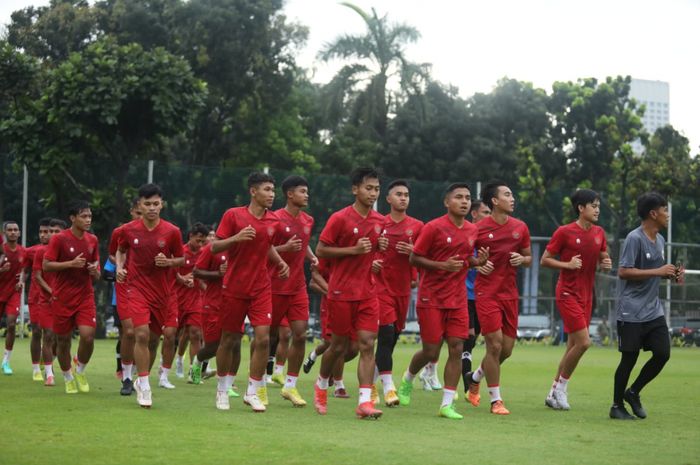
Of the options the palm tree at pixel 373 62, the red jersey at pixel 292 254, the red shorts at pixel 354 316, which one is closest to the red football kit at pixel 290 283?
the red jersey at pixel 292 254

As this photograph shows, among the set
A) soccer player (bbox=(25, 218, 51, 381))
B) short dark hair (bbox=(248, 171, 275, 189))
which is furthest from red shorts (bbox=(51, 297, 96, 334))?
short dark hair (bbox=(248, 171, 275, 189))

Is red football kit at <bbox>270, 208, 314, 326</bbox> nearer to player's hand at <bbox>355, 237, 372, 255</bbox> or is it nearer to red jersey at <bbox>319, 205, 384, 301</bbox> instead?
red jersey at <bbox>319, 205, 384, 301</bbox>

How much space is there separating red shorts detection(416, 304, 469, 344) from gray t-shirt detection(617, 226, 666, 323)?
1.56 metres

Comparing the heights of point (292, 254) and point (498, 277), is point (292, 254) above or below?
above

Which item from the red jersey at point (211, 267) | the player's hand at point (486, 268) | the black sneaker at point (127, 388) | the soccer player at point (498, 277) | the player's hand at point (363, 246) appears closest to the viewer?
the player's hand at point (363, 246)

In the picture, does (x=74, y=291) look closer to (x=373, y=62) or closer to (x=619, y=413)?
(x=619, y=413)

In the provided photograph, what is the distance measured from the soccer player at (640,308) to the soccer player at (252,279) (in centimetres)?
332

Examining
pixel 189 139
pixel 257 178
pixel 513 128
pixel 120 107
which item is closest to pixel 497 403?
pixel 257 178

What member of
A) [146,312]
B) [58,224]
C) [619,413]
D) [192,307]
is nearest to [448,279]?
[619,413]

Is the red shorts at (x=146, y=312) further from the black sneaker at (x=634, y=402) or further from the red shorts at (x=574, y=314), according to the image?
the black sneaker at (x=634, y=402)

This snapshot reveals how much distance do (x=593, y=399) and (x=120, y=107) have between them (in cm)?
1661

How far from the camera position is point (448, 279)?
1136cm

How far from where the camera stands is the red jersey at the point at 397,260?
1320 centimetres

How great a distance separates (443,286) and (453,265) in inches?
10.9
